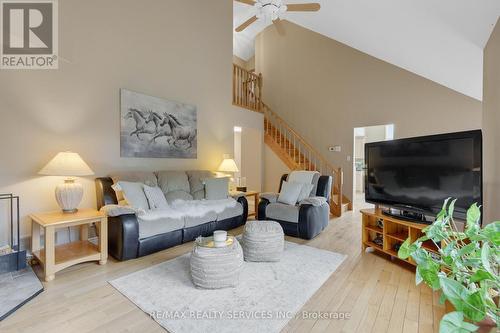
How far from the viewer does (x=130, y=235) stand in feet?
8.61

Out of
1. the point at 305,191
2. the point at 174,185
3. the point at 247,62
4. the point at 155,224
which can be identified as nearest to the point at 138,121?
the point at 174,185

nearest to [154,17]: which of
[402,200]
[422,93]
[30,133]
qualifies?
[30,133]

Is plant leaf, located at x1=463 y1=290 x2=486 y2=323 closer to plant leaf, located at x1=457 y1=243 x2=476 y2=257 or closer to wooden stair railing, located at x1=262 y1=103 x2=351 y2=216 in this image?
plant leaf, located at x1=457 y1=243 x2=476 y2=257

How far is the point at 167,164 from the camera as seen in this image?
13.4ft

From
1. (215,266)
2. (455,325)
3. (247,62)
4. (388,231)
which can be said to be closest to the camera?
(455,325)

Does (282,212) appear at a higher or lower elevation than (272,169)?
lower

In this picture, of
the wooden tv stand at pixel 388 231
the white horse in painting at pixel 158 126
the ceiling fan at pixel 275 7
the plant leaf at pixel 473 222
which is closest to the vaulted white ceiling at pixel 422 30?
the ceiling fan at pixel 275 7

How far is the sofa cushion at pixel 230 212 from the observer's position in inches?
142

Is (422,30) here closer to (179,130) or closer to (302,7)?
(302,7)

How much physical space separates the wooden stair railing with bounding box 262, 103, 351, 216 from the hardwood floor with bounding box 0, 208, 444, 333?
10.2 ft

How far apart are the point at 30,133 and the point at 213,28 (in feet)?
11.9

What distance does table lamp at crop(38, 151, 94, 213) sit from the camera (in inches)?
100

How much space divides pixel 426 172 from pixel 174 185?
10.1 feet

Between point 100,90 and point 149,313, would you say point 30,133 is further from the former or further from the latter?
point 149,313
